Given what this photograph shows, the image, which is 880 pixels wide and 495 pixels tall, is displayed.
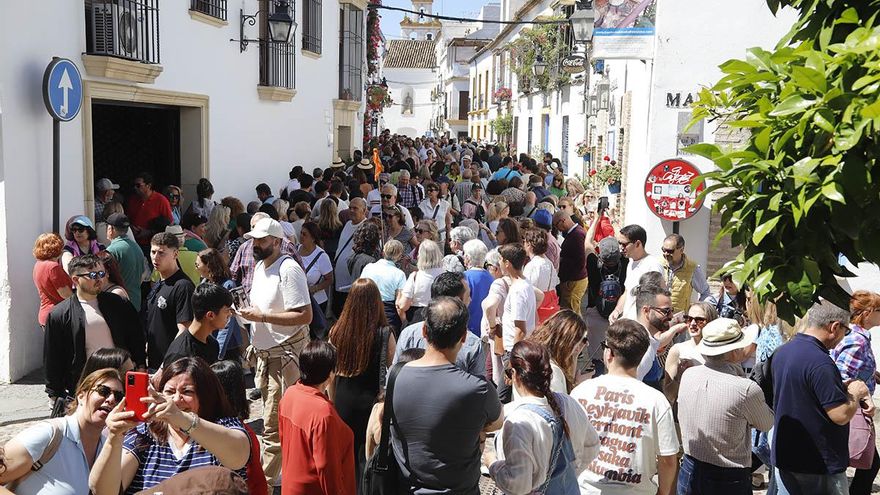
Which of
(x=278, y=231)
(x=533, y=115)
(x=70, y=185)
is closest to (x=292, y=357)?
(x=278, y=231)

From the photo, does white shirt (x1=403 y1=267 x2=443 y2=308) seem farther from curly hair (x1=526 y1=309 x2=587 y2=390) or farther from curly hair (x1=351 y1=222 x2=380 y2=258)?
curly hair (x1=526 y1=309 x2=587 y2=390)

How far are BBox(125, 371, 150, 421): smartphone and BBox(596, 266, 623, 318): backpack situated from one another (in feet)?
15.3

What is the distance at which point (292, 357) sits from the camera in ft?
19.7

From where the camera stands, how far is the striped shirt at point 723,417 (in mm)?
4273

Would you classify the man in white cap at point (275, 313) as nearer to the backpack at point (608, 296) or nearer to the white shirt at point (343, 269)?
the white shirt at point (343, 269)

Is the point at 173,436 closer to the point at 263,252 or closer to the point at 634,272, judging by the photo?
the point at 263,252

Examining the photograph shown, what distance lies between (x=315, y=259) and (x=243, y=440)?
4.30 meters

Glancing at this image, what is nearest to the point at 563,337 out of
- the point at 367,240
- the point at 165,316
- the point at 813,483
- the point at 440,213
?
the point at 813,483

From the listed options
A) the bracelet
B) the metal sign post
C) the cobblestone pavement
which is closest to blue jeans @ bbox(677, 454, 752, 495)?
the cobblestone pavement

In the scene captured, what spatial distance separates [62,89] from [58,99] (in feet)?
0.39

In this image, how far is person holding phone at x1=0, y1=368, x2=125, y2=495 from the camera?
10.0ft

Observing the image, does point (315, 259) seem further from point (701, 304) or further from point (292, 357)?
point (701, 304)

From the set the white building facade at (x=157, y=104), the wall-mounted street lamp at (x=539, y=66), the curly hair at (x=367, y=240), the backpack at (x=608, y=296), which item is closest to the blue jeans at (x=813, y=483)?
the backpack at (x=608, y=296)

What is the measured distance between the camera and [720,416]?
4293 millimetres
